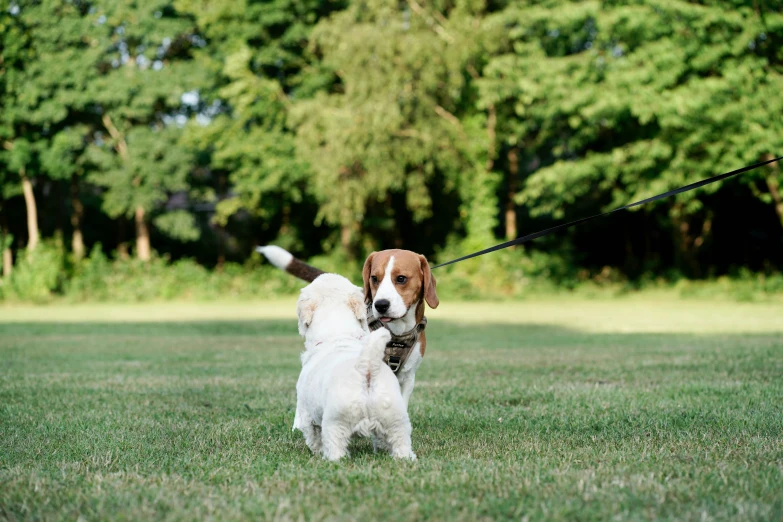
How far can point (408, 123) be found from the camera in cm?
2739

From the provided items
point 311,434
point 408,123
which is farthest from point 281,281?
point 311,434

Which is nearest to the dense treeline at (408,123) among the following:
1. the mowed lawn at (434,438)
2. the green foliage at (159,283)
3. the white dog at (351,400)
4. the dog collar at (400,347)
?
the green foliage at (159,283)

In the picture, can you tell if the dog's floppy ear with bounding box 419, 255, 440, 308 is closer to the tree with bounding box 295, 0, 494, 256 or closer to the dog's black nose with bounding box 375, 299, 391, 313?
the dog's black nose with bounding box 375, 299, 391, 313

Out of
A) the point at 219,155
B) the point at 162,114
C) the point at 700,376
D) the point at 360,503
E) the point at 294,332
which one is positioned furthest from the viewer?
the point at 162,114

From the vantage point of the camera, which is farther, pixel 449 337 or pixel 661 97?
pixel 661 97

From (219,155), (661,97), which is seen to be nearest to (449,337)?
(661,97)

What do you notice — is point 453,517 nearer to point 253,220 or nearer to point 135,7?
point 135,7

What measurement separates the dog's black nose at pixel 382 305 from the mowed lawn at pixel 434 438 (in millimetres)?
841

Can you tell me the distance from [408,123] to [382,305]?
75.7 feet

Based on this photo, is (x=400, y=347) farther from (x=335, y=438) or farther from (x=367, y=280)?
(x=335, y=438)

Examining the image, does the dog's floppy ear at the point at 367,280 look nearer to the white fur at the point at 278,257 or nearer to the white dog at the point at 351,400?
the white dog at the point at 351,400

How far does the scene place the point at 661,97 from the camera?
2433cm

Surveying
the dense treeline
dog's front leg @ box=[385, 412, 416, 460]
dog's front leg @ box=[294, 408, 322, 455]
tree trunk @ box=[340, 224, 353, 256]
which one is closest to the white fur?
dog's front leg @ box=[294, 408, 322, 455]

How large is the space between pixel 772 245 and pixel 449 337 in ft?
70.5
